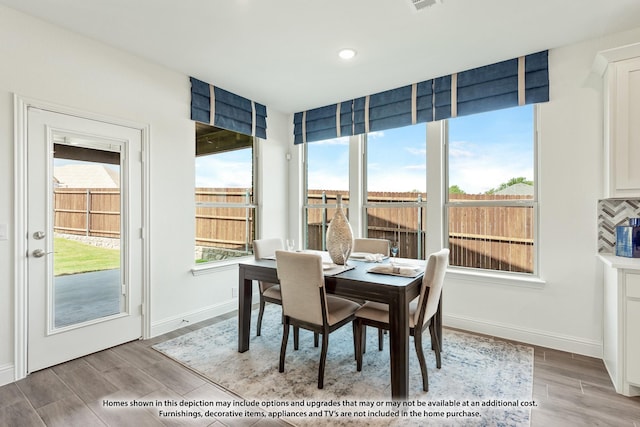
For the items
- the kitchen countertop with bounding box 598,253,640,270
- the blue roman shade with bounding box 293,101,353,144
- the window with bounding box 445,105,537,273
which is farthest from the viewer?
the blue roman shade with bounding box 293,101,353,144

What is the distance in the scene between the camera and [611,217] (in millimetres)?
2590

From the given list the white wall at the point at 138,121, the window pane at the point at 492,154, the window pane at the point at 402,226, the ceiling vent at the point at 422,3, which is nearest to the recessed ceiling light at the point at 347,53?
the ceiling vent at the point at 422,3

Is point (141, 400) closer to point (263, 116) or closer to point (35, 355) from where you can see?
point (35, 355)

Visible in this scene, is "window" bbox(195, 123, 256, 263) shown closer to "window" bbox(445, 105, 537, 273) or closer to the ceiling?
the ceiling

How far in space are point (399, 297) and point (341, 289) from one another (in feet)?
1.40

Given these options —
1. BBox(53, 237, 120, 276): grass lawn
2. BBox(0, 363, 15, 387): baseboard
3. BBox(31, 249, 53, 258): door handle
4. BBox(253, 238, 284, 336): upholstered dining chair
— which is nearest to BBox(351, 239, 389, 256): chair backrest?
BBox(253, 238, 284, 336): upholstered dining chair

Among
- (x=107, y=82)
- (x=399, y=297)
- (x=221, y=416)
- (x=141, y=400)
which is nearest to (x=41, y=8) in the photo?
(x=107, y=82)

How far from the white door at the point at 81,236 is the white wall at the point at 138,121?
0.42ft

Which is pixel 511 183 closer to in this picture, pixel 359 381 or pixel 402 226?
pixel 402 226

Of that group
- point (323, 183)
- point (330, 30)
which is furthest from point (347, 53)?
point (323, 183)

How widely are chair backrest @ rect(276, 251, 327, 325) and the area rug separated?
484 millimetres

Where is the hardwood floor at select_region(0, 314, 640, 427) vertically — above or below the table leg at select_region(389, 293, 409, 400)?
below

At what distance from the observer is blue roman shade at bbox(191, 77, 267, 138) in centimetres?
345

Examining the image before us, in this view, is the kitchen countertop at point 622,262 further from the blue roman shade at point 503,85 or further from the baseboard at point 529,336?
Answer: the blue roman shade at point 503,85
